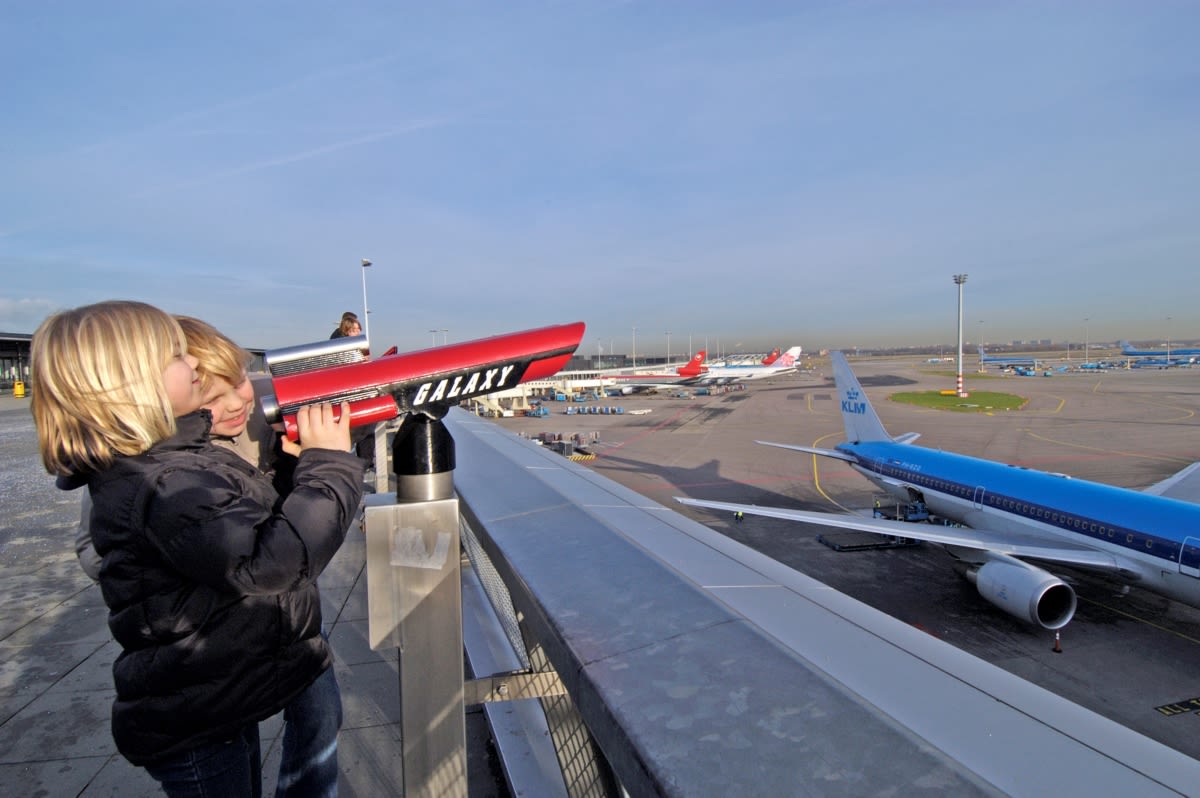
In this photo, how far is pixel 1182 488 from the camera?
1580 centimetres

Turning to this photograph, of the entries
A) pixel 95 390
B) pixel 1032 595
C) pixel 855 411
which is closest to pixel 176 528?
pixel 95 390

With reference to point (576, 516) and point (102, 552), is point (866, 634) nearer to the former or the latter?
point (576, 516)

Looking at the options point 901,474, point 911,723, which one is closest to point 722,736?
point 911,723

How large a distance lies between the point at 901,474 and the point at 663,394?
56501 mm

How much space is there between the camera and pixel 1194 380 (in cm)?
7212

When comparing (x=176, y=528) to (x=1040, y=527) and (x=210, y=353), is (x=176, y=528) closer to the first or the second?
(x=210, y=353)

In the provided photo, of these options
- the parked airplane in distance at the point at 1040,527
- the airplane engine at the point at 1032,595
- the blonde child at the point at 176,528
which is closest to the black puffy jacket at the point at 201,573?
the blonde child at the point at 176,528

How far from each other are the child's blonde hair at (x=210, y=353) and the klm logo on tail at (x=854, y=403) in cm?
2149

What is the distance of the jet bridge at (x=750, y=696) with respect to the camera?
117 cm

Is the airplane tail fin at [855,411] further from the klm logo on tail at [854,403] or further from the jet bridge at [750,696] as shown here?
the jet bridge at [750,696]

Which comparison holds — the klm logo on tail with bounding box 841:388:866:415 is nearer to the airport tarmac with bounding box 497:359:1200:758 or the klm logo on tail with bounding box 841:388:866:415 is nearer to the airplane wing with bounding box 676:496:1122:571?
the airport tarmac with bounding box 497:359:1200:758

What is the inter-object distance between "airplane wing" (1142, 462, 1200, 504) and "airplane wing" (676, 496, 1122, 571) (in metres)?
4.52

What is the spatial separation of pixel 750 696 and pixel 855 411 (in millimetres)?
21770

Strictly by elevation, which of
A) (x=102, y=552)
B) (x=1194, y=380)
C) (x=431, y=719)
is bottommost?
(x=1194, y=380)
